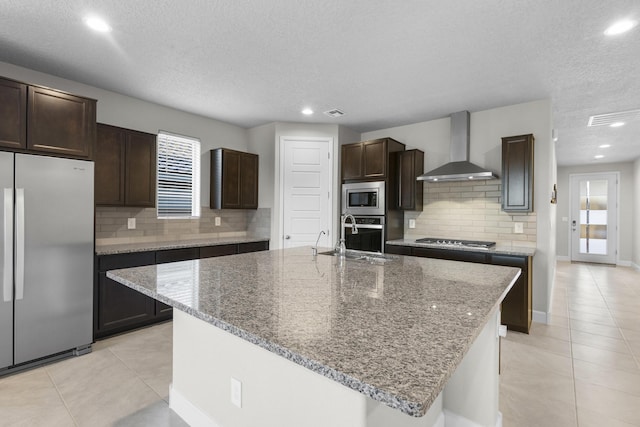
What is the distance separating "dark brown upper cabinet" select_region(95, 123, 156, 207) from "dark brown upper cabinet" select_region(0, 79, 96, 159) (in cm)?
43

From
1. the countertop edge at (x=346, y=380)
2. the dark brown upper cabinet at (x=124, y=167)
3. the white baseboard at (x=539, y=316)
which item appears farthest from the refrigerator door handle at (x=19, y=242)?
the white baseboard at (x=539, y=316)

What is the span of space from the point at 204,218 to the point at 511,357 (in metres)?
3.99

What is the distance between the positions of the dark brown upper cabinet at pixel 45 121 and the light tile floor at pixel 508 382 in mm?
1805

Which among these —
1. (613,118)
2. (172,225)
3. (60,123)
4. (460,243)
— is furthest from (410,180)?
(60,123)

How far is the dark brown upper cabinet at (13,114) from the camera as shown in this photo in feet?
8.13

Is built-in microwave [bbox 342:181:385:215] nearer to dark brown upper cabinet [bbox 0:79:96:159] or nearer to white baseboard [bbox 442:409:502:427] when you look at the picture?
white baseboard [bbox 442:409:502:427]

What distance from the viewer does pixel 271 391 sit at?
1.38m

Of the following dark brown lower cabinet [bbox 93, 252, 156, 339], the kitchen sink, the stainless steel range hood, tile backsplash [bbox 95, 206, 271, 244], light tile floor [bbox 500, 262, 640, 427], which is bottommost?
light tile floor [bbox 500, 262, 640, 427]

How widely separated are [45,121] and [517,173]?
4.64 metres

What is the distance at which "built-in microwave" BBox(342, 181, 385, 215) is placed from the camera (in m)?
4.38

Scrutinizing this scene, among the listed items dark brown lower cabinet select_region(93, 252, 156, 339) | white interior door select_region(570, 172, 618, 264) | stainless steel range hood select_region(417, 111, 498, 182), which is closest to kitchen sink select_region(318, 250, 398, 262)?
stainless steel range hood select_region(417, 111, 498, 182)

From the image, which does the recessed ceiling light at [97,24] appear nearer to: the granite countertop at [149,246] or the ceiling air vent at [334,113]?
the granite countertop at [149,246]

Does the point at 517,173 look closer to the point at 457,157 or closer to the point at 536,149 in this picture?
the point at 536,149

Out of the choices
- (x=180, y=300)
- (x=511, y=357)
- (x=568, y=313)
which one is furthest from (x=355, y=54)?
(x=568, y=313)
